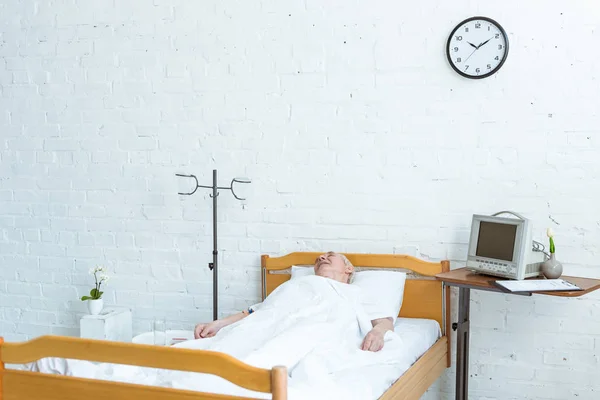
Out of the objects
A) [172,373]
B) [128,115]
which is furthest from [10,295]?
[172,373]

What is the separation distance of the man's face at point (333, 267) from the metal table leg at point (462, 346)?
1.79ft

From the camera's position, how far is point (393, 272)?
3.52 meters

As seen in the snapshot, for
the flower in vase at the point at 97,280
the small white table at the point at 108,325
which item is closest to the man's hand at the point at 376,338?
the small white table at the point at 108,325

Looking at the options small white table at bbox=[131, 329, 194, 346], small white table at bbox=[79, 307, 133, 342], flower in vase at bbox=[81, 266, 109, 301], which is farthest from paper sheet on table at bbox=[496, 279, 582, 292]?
flower in vase at bbox=[81, 266, 109, 301]

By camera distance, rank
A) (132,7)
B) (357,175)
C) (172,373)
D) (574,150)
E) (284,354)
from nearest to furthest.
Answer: (172,373) < (284,354) < (574,150) < (357,175) < (132,7)

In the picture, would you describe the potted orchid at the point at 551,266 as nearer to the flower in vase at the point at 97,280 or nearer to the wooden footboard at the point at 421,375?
the wooden footboard at the point at 421,375

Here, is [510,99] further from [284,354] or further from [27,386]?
[27,386]

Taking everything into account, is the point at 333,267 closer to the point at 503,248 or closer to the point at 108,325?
the point at 503,248

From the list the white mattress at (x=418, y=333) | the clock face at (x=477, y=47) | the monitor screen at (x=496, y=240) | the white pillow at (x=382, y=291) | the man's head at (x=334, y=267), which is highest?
the clock face at (x=477, y=47)

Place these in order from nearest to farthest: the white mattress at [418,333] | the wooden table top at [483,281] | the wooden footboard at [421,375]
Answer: the wooden footboard at [421,375] → the wooden table top at [483,281] → the white mattress at [418,333]

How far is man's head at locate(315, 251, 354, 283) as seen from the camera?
11.2 feet

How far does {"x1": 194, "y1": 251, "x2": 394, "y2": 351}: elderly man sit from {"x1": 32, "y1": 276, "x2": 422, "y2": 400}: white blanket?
0.05 meters

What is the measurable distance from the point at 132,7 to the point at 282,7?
904mm

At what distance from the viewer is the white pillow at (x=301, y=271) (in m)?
3.61
